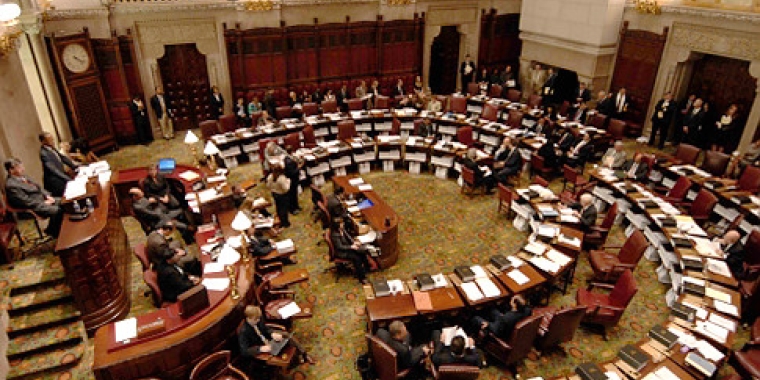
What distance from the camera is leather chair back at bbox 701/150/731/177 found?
11.9 metres

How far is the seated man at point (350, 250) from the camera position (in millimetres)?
9062

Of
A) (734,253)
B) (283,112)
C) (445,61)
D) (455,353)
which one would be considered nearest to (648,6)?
(445,61)

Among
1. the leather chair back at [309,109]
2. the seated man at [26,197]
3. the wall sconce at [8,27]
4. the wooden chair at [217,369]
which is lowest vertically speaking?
the wooden chair at [217,369]

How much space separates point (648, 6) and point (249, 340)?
15.1 metres

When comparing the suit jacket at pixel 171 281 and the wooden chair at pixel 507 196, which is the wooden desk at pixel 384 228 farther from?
the suit jacket at pixel 171 281

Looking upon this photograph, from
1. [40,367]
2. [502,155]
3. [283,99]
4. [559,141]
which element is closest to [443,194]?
[502,155]

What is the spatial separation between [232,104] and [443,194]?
8739 millimetres

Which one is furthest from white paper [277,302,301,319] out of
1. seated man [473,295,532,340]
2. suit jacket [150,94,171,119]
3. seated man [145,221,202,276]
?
suit jacket [150,94,171,119]

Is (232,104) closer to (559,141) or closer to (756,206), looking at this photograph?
(559,141)

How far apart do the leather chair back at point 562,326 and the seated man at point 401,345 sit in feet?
6.51

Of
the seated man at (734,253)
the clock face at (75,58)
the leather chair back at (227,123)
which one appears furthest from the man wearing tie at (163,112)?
the seated man at (734,253)

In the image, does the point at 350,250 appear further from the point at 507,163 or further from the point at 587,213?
the point at 507,163

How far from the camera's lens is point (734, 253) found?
882cm

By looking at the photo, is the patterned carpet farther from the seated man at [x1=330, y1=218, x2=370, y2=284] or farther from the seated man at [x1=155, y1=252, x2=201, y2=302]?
the seated man at [x1=155, y1=252, x2=201, y2=302]
